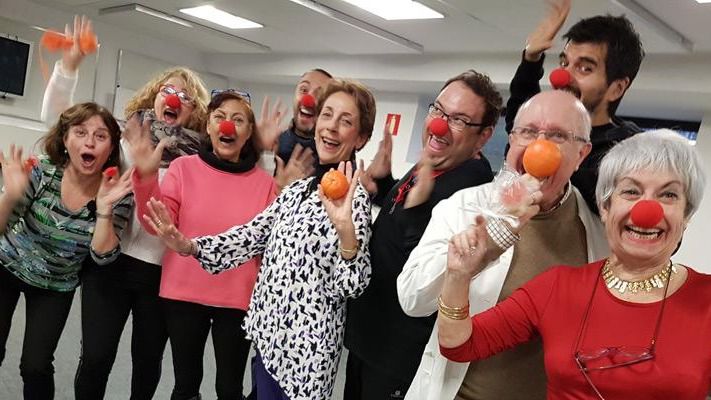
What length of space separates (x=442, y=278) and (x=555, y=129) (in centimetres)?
43

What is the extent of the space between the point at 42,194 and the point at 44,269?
0.94 ft

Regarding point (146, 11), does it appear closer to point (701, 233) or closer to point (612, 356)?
point (701, 233)

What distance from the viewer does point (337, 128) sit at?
1.85m

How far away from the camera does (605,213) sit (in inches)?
46.4

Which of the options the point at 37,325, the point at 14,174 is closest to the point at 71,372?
the point at 37,325

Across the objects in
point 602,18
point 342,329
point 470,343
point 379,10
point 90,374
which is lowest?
point 90,374

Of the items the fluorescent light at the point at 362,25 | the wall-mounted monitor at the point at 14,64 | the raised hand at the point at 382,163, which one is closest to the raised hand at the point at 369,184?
the raised hand at the point at 382,163

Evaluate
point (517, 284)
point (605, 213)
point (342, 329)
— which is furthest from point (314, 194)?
point (605, 213)

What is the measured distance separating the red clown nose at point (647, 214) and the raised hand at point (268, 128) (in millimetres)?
1606

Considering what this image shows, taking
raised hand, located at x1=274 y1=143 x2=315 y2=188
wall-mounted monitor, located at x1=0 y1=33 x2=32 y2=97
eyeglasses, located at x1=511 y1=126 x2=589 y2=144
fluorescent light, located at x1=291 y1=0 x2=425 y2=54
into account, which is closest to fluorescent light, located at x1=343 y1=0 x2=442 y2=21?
fluorescent light, located at x1=291 y1=0 x2=425 y2=54

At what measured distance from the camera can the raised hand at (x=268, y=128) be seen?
236 centimetres

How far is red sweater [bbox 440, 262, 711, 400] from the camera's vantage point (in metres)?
1.04

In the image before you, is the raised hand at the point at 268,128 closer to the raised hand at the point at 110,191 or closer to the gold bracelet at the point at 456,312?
the raised hand at the point at 110,191

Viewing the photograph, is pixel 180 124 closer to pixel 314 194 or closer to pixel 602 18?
pixel 314 194
